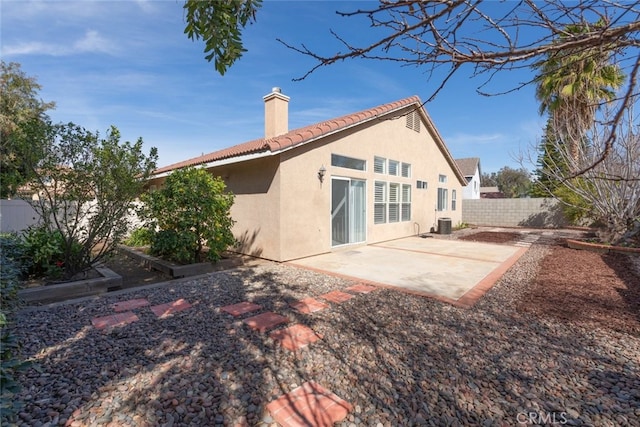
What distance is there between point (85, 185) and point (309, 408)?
5.81 meters

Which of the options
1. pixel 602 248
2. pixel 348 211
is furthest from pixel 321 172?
pixel 602 248

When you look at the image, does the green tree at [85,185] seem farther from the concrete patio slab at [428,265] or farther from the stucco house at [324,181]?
the concrete patio slab at [428,265]

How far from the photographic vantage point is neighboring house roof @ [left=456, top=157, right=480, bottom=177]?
35.6 meters

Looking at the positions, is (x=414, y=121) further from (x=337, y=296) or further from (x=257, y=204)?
(x=337, y=296)

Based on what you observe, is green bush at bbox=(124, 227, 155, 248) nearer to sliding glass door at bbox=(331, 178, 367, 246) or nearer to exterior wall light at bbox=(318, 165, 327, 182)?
exterior wall light at bbox=(318, 165, 327, 182)

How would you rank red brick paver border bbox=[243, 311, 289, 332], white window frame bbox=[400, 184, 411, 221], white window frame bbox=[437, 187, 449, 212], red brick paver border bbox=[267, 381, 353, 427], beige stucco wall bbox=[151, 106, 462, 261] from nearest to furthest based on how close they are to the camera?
red brick paver border bbox=[267, 381, 353, 427]
red brick paver border bbox=[243, 311, 289, 332]
beige stucco wall bbox=[151, 106, 462, 261]
white window frame bbox=[400, 184, 411, 221]
white window frame bbox=[437, 187, 449, 212]

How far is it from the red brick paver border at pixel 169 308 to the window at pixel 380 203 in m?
7.79

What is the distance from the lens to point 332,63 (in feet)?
6.38

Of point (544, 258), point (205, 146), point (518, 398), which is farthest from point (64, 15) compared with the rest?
point (205, 146)

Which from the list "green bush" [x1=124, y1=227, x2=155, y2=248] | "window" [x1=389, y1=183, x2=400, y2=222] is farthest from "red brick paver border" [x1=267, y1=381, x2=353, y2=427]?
"window" [x1=389, y1=183, x2=400, y2=222]

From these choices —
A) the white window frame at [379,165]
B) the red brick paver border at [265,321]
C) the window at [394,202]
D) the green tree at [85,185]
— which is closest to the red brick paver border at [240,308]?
the red brick paver border at [265,321]

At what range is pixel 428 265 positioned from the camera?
25.5 feet

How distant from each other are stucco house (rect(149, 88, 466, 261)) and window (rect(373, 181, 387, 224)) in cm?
4

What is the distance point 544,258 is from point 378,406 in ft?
29.2
